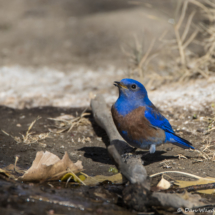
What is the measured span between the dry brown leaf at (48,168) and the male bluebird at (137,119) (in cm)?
84

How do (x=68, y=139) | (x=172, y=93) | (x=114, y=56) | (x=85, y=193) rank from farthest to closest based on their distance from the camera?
(x=114, y=56) → (x=172, y=93) → (x=68, y=139) → (x=85, y=193)

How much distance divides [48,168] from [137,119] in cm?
129

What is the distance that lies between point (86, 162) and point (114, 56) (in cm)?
561

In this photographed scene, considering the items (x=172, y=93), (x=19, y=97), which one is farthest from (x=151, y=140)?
(x=19, y=97)

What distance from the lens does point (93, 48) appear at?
9.77 meters

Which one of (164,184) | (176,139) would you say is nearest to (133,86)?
(176,139)

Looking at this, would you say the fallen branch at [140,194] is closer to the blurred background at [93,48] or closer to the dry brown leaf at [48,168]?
the dry brown leaf at [48,168]

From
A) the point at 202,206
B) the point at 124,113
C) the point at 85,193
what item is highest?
the point at 124,113

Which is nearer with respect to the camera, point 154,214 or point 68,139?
point 154,214

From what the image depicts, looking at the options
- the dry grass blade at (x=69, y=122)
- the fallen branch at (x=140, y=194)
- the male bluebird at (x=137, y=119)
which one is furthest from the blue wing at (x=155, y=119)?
the dry grass blade at (x=69, y=122)

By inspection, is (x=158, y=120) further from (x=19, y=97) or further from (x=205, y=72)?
(x=19, y=97)

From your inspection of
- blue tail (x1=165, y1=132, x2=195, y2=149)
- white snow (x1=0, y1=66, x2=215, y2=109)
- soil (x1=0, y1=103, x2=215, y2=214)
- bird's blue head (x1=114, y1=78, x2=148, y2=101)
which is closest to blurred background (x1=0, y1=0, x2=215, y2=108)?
white snow (x1=0, y1=66, x2=215, y2=109)

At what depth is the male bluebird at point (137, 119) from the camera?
12.6ft

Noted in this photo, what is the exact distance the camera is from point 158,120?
4.05m
